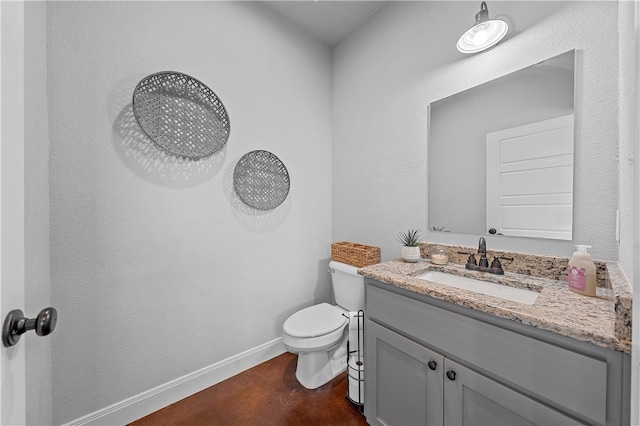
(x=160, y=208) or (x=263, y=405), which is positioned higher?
(x=160, y=208)

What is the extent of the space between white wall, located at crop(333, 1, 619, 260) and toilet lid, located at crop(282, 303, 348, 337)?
611mm

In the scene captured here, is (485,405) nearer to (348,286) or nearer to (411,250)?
(411,250)

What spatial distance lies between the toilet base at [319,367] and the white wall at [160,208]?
0.42 metres

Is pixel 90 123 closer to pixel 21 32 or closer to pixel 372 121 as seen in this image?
pixel 21 32

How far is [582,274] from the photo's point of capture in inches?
36.3

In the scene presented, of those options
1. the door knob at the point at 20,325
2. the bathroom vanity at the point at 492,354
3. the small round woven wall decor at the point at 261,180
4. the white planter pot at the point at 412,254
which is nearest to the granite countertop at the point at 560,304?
the bathroom vanity at the point at 492,354

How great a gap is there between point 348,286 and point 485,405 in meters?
1.04

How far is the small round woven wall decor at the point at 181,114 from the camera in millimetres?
1334

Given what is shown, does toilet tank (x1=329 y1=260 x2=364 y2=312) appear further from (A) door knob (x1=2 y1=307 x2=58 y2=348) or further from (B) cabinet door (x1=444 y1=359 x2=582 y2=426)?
(A) door knob (x1=2 y1=307 x2=58 y2=348)

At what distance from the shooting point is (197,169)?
1.55 m

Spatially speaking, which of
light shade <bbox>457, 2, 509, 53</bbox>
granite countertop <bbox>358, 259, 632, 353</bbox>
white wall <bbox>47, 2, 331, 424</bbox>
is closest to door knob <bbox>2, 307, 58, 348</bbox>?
white wall <bbox>47, 2, 331, 424</bbox>

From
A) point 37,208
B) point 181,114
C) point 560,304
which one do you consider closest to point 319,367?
point 560,304

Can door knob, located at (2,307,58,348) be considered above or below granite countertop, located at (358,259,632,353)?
above

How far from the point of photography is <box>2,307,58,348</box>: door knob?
444mm
